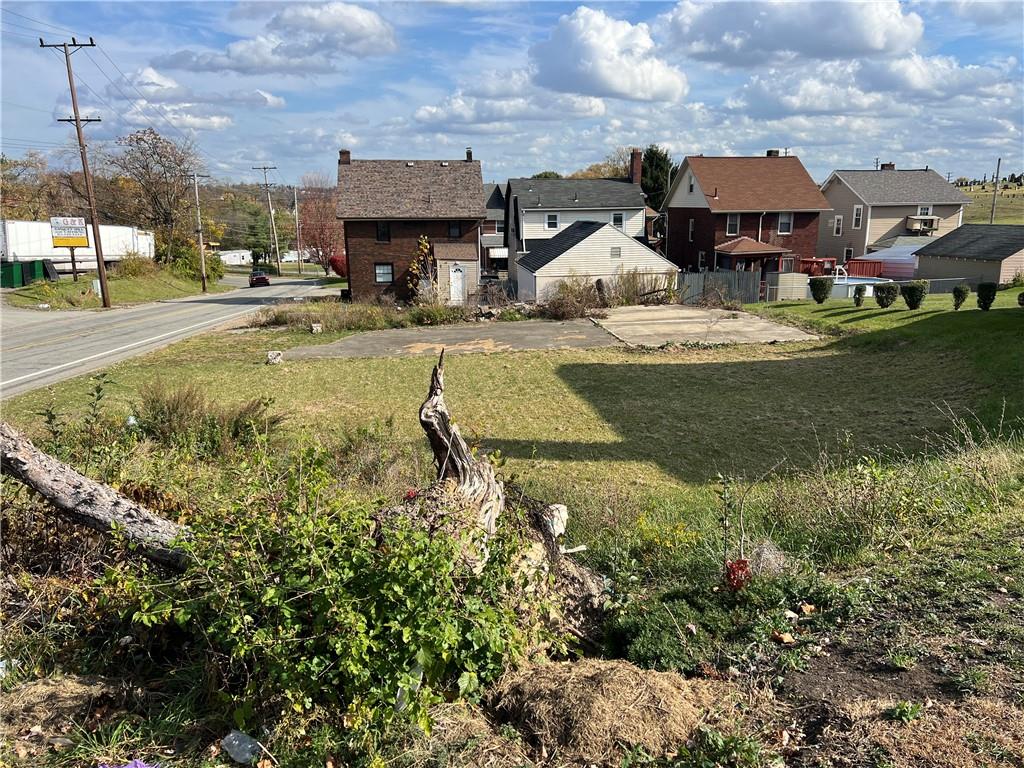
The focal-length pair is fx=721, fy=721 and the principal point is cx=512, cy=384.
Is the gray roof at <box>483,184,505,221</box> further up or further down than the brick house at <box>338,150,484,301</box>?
further up

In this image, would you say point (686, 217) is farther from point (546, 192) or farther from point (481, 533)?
point (481, 533)

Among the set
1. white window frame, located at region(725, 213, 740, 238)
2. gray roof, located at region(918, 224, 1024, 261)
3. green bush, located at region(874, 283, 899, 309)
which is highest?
white window frame, located at region(725, 213, 740, 238)

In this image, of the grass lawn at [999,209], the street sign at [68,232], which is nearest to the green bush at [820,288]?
the street sign at [68,232]

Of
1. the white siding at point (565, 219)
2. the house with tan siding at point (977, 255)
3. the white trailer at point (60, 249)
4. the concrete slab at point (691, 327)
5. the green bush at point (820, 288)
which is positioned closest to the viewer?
the concrete slab at point (691, 327)

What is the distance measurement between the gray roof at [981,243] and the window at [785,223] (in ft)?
27.8

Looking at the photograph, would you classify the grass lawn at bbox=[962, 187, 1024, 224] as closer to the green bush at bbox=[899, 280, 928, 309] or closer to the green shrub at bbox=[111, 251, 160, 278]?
the green bush at bbox=[899, 280, 928, 309]

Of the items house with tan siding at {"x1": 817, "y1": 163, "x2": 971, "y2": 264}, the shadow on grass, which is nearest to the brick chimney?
house with tan siding at {"x1": 817, "y1": 163, "x2": 971, "y2": 264}

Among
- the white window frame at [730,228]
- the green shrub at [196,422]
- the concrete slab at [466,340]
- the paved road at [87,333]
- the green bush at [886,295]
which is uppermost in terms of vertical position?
the white window frame at [730,228]

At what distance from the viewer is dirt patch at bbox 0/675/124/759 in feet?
12.1

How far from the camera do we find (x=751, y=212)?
45.8 meters

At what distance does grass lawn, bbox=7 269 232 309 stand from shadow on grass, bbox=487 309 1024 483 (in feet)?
110

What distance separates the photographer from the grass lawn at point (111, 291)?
4072 cm

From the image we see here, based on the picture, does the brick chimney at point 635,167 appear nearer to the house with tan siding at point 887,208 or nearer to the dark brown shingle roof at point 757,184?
the dark brown shingle roof at point 757,184

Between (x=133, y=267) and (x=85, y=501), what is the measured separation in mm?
54161
